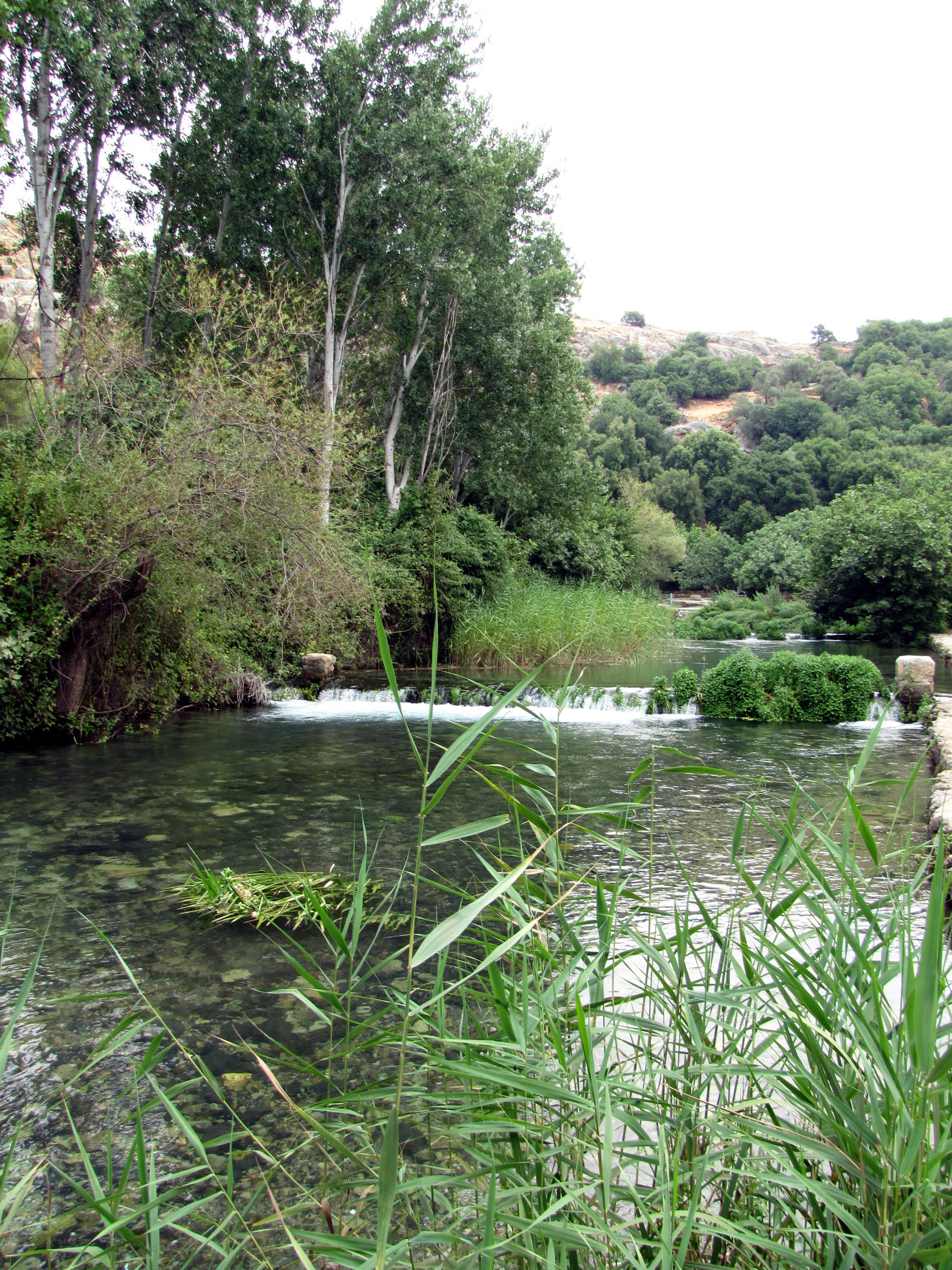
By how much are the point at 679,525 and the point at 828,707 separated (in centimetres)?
4776

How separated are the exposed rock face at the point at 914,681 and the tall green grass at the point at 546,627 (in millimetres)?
6109

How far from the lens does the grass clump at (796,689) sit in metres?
12.5

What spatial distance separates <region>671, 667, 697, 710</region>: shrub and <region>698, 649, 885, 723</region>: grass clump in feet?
1.39

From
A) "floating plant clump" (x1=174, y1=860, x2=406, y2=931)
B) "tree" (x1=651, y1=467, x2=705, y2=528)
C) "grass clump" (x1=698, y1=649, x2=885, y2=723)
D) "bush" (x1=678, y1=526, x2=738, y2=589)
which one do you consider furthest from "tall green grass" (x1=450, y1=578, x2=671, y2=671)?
"tree" (x1=651, y1=467, x2=705, y2=528)

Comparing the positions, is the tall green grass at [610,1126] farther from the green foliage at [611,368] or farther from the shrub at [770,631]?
the green foliage at [611,368]

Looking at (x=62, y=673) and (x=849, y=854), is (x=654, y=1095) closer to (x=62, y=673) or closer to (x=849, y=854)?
(x=849, y=854)

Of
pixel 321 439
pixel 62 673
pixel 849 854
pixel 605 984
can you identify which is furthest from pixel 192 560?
pixel 849 854

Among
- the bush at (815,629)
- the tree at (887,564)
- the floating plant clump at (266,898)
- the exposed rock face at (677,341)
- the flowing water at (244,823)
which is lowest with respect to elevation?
the flowing water at (244,823)

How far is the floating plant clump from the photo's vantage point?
436 cm

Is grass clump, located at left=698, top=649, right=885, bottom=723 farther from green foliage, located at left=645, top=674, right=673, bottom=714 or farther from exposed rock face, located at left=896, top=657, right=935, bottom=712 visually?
green foliage, located at left=645, top=674, right=673, bottom=714

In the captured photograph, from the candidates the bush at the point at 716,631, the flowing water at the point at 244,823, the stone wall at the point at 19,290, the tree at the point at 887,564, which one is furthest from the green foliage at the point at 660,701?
the bush at the point at 716,631

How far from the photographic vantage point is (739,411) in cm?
8256

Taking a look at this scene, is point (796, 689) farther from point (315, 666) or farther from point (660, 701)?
point (315, 666)

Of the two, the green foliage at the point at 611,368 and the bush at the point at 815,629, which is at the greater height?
the green foliage at the point at 611,368
